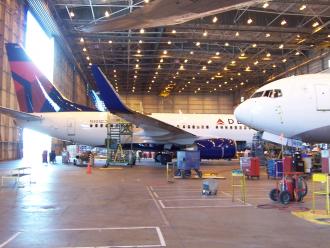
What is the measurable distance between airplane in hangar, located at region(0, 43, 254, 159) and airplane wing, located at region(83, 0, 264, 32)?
17.4 metres

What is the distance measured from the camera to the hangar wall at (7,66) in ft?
98.3

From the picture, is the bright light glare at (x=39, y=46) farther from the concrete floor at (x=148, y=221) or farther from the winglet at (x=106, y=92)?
the concrete floor at (x=148, y=221)

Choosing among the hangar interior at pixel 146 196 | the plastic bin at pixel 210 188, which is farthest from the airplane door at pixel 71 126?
the plastic bin at pixel 210 188

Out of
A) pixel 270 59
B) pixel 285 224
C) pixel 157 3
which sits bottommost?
pixel 285 224

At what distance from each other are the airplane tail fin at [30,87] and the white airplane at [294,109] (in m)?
17.3

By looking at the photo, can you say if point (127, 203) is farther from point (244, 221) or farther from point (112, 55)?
point (112, 55)

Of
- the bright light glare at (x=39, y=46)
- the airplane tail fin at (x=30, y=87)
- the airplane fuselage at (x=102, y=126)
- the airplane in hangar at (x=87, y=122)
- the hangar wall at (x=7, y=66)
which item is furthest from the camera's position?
the bright light glare at (x=39, y=46)

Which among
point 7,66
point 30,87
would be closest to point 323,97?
point 30,87

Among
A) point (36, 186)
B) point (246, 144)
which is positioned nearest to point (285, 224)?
point (36, 186)

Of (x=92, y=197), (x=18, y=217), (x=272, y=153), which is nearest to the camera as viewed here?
(x=18, y=217)

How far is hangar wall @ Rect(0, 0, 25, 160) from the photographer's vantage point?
30.0m

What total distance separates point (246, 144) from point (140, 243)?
Result: 82.3ft

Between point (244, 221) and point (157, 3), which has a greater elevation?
point (157, 3)

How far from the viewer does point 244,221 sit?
27.0ft
